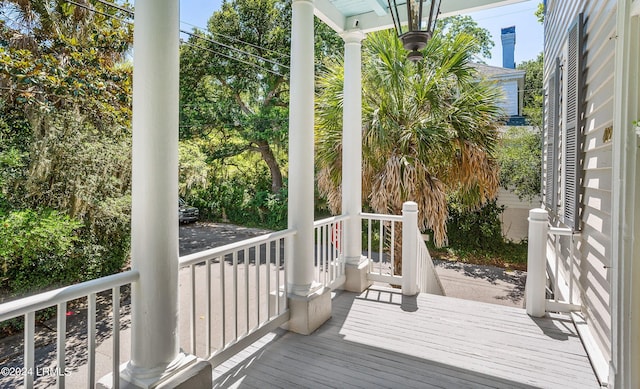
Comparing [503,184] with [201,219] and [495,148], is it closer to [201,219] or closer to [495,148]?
[495,148]

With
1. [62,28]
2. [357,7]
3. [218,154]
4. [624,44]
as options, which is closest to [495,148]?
[357,7]

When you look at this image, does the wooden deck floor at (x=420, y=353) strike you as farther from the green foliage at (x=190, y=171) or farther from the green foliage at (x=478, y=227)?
the green foliage at (x=190, y=171)

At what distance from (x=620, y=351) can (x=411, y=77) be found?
429cm

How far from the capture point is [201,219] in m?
15.8

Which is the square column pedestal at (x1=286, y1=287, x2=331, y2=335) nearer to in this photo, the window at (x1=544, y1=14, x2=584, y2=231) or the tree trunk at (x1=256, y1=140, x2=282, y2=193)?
the window at (x1=544, y1=14, x2=584, y2=231)

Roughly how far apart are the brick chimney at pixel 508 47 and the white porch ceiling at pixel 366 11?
14.4 meters

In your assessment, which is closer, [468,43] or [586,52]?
[586,52]

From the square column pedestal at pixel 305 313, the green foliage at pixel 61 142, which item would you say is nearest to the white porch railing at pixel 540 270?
the square column pedestal at pixel 305 313

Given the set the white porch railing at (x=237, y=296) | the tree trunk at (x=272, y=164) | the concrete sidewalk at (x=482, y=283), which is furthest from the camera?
the tree trunk at (x=272, y=164)

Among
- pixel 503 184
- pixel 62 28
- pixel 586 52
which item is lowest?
pixel 503 184

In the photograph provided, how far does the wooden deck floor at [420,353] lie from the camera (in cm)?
237

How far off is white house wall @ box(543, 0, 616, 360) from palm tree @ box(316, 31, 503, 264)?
6.19 feet

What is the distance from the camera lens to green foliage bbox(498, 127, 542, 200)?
10109mm

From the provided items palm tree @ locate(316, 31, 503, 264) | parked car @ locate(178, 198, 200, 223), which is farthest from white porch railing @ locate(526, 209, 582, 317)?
parked car @ locate(178, 198, 200, 223)
